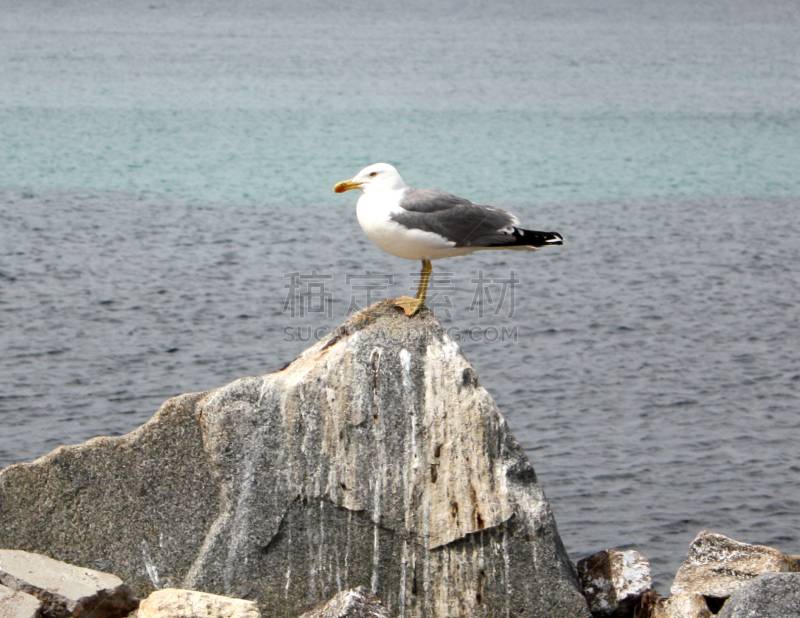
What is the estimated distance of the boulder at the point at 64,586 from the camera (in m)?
6.68

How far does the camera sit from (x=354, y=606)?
655 cm

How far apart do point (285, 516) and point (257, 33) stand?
48.6 m

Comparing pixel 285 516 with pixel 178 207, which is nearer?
pixel 285 516

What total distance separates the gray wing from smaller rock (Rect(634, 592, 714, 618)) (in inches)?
125

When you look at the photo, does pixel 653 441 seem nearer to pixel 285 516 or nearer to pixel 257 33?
pixel 285 516

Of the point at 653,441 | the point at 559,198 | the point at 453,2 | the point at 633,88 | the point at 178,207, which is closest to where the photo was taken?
the point at 653,441

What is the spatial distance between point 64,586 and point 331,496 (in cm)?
196

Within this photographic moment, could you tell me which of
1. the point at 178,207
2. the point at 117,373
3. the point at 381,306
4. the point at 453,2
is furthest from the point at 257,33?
the point at 381,306

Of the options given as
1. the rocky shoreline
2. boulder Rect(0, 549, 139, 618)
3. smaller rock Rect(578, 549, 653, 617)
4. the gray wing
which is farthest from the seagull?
boulder Rect(0, 549, 139, 618)

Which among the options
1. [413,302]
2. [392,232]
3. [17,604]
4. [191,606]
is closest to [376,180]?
[392,232]

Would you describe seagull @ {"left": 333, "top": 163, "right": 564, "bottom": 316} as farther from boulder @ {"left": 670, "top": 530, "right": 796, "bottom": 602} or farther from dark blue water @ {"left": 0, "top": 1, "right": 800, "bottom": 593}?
dark blue water @ {"left": 0, "top": 1, "right": 800, "bottom": 593}

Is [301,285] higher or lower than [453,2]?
lower

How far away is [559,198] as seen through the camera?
2473 centimetres

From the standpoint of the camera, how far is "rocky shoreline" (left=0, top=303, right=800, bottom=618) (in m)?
7.29
